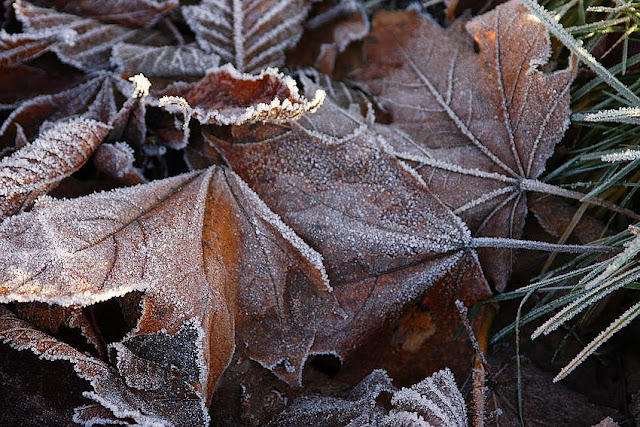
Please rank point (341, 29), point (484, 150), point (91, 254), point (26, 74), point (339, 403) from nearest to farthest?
point (91, 254) < point (339, 403) < point (484, 150) < point (26, 74) < point (341, 29)

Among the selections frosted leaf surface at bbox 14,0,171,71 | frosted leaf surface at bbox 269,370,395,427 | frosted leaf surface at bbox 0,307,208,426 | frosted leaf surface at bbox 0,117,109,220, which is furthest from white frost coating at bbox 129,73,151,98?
frosted leaf surface at bbox 269,370,395,427

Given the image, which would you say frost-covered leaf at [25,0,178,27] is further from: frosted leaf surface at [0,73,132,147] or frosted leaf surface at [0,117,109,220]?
frosted leaf surface at [0,117,109,220]

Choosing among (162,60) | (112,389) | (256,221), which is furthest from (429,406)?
(162,60)

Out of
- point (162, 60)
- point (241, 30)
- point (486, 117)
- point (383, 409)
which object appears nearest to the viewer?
point (383, 409)

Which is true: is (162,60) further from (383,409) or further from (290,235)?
(383,409)

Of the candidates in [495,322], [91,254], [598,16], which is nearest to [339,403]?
[495,322]

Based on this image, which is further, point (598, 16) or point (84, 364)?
point (598, 16)

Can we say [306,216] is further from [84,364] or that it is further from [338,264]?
[84,364]

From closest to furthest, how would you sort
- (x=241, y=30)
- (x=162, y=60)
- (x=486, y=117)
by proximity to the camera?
(x=486, y=117)
(x=162, y=60)
(x=241, y=30)
